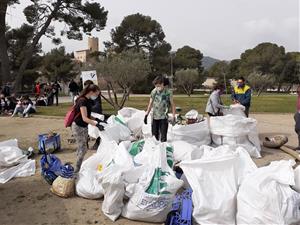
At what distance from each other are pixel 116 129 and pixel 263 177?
128 inches

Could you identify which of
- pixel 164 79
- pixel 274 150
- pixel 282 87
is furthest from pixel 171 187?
pixel 282 87

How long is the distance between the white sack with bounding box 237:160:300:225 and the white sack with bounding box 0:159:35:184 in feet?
10.2

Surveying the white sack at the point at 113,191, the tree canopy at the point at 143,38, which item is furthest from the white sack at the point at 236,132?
the tree canopy at the point at 143,38

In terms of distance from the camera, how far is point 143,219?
3875 millimetres

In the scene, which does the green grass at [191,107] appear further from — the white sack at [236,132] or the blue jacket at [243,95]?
the white sack at [236,132]

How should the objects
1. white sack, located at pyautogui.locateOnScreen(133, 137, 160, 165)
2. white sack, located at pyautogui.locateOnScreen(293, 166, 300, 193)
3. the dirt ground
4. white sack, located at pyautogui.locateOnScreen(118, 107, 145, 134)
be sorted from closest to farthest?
white sack, located at pyautogui.locateOnScreen(293, 166, 300, 193)
the dirt ground
white sack, located at pyautogui.locateOnScreen(133, 137, 160, 165)
white sack, located at pyautogui.locateOnScreen(118, 107, 145, 134)

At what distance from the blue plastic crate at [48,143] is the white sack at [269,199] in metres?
3.91

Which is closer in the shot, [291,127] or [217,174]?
[217,174]

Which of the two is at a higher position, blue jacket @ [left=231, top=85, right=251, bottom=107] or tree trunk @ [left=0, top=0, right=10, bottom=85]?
tree trunk @ [left=0, top=0, right=10, bottom=85]

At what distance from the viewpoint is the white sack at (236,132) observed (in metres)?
6.62

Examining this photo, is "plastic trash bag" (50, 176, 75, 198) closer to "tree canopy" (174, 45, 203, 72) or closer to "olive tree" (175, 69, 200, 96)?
"olive tree" (175, 69, 200, 96)

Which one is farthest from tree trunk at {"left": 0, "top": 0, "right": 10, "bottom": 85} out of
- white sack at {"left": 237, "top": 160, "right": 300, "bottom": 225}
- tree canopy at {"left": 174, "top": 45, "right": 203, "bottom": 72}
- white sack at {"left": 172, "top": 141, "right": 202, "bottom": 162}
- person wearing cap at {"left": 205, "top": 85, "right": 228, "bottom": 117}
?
tree canopy at {"left": 174, "top": 45, "right": 203, "bottom": 72}

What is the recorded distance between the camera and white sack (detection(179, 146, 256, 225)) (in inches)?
142

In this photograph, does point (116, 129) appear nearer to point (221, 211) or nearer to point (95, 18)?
point (221, 211)
